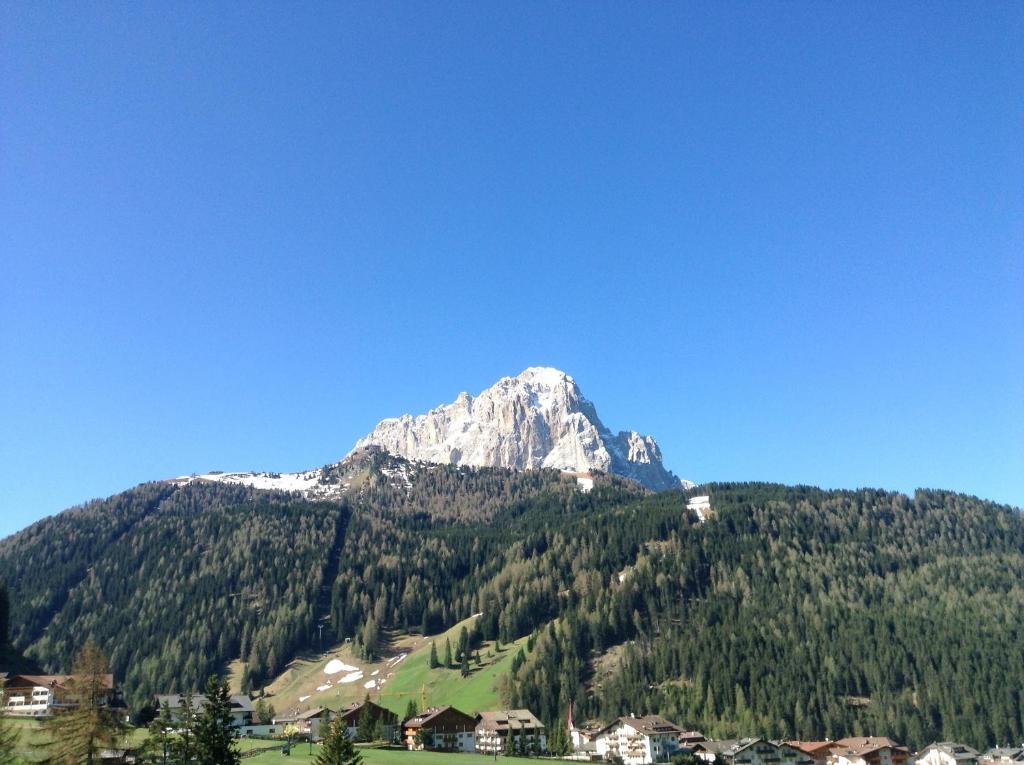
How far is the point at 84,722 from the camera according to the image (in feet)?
188

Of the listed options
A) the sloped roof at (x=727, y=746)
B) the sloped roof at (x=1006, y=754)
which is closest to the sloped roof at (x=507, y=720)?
the sloped roof at (x=727, y=746)

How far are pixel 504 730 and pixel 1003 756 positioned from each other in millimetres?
99906

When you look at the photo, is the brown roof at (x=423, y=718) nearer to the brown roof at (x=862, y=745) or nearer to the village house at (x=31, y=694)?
the village house at (x=31, y=694)

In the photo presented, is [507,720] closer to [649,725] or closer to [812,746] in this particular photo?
[649,725]

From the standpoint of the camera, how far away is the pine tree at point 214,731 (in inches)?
2687

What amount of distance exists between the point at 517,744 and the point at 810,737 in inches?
2737

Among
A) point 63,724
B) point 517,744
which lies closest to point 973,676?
point 517,744

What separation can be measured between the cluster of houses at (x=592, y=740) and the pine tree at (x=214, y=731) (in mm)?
76401

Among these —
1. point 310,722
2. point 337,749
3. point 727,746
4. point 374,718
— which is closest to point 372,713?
point 374,718

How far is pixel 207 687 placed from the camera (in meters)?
70.8

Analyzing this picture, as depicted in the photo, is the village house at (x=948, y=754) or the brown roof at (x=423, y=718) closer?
the village house at (x=948, y=754)

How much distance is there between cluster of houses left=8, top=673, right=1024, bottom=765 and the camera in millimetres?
147250

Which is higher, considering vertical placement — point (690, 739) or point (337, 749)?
point (337, 749)

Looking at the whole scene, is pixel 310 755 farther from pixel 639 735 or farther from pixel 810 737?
pixel 810 737
